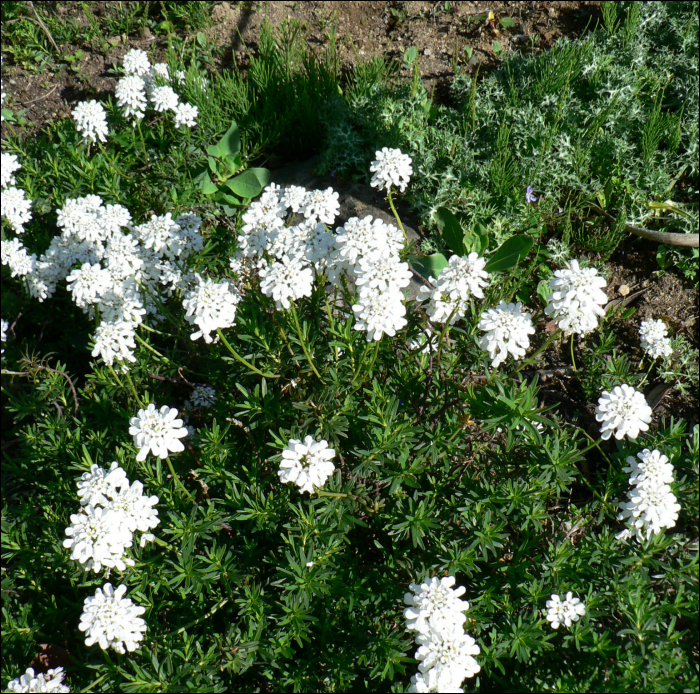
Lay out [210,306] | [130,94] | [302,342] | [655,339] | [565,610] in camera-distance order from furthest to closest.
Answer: [130,94] < [655,339] < [302,342] < [210,306] < [565,610]

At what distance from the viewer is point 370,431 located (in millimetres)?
3039

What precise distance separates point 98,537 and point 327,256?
1.67 meters

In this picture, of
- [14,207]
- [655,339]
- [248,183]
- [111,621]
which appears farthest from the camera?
[248,183]

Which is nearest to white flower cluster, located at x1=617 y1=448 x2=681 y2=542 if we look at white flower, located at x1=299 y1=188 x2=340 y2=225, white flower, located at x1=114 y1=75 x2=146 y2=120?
white flower, located at x1=299 y1=188 x2=340 y2=225

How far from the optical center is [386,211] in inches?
193

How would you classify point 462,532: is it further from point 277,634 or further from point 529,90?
point 529,90

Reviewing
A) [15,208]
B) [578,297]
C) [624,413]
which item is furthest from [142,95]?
[624,413]

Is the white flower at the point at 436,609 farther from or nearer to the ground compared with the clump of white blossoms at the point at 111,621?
farther from the ground

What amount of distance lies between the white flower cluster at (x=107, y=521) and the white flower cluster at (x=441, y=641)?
4.04ft

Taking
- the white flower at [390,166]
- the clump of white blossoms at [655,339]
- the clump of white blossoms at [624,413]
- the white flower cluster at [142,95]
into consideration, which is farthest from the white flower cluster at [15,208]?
the clump of white blossoms at [655,339]

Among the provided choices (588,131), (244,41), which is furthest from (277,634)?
(244,41)

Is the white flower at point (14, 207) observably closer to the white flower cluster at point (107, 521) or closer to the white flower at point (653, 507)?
the white flower cluster at point (107, 521)

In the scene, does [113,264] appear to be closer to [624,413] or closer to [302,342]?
[302,342]

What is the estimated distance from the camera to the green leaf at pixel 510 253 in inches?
153
